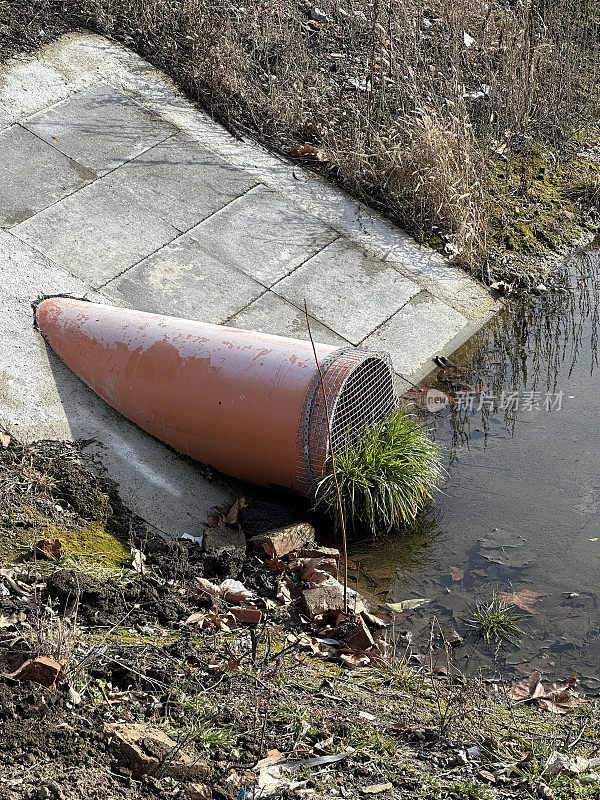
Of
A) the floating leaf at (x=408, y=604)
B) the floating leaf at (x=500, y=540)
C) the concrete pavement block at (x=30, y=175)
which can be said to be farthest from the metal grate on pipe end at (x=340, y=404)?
the concrete pavement block at (x=30, y=175)

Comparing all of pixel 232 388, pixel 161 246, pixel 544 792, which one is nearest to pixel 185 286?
pixel 161 246

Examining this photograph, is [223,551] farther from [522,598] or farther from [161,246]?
[161,246]

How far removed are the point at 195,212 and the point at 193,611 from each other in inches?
157

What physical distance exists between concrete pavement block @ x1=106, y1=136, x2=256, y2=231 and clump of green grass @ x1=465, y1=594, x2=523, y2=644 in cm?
394

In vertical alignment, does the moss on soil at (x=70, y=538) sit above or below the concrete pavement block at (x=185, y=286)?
below

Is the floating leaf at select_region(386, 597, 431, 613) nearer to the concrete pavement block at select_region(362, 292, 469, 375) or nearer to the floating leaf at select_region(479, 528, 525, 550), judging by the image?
the floating leaf at select_region(479, 528, 525, 550)

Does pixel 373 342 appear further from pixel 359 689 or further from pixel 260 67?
pixel 260 67

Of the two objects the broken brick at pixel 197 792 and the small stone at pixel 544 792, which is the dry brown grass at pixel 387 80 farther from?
the broken brick at pixel 197 792

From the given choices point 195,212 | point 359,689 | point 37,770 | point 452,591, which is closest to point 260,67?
point 195,212

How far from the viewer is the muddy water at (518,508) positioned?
4352mm

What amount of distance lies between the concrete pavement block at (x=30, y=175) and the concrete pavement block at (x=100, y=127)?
0.12 m

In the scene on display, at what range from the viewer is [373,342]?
6266 mm

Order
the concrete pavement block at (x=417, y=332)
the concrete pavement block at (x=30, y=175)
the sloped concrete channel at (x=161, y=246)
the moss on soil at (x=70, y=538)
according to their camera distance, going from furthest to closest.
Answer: the concrete pavement block at (x=30, y=175) < the concrete pavement block at (x=417, y=332) < the sloped concrete channel at (x=161, y=246) < the moss on soil at (x=70, y=538)

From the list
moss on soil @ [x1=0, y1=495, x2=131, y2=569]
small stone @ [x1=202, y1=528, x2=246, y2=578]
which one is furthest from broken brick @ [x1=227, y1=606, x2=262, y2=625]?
moss on soil @ [x1=0, y1=495, x2=131, y2=569]
